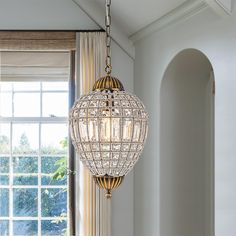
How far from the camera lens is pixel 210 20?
3.14m

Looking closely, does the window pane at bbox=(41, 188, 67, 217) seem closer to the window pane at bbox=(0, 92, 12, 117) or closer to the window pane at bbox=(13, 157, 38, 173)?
the window pane at bbox=(13, 157, 38, 173)

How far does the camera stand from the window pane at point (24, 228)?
→ 4664 millimetres

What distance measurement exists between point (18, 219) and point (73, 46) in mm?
1634

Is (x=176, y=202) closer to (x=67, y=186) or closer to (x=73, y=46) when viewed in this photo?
(x=67, y=186)

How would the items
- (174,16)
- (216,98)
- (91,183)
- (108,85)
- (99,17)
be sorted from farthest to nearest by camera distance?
(99,17) < (91,183) < (174,16) < (216,98) < (108,85)

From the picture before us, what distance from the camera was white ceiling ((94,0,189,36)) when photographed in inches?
140

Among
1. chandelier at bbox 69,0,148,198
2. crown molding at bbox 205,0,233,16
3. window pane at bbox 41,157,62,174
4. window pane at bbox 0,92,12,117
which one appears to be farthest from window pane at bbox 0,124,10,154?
chandelier at bbox 69,0,148,198

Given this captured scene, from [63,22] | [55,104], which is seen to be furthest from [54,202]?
[63,22]

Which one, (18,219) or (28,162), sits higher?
(28,162)

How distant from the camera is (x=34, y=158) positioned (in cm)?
471

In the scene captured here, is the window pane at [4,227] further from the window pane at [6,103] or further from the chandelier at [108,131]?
the chandelier at [108,131]

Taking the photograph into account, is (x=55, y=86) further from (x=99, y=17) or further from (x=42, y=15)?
(x=99, y=17)

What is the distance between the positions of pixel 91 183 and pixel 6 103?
109 centimetres

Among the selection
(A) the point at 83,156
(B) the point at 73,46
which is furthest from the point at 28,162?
(A) the point at 83,156
